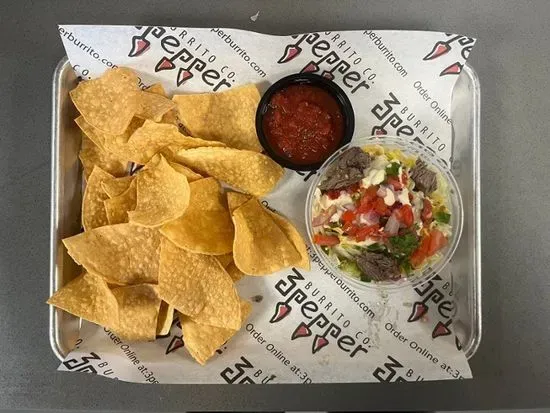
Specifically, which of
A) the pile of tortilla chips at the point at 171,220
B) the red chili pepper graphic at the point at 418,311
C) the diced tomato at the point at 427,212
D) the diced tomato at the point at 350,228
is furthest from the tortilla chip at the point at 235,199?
the red chili pepper graphic at the point at 418,311

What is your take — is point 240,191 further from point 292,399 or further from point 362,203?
point 292,399

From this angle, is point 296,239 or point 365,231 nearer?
point 365,231

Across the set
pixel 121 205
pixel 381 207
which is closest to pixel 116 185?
pixel 121 205

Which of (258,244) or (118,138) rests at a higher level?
(118,138)

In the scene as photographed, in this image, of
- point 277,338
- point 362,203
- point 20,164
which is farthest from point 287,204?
point 20,164

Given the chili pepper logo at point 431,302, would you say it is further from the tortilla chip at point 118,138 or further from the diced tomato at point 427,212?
the tortilla chip at point 118,138

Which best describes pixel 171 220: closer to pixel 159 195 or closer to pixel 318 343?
pixel 159 195
